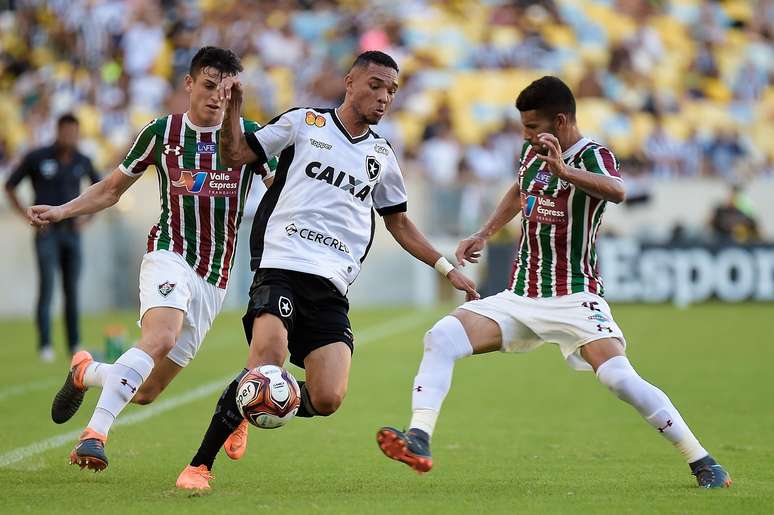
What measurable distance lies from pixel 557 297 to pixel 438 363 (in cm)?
73

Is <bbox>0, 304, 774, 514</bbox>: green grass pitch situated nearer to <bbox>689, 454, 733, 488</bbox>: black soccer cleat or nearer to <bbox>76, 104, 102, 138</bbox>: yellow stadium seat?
<bbox>689, 454, 733, 488</bbox>: black soccer cleat

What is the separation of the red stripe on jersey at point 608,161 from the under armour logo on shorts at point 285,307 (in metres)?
1.73

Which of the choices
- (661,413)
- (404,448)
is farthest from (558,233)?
(404,448)

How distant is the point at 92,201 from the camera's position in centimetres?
716

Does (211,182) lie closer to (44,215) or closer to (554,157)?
(44,215)

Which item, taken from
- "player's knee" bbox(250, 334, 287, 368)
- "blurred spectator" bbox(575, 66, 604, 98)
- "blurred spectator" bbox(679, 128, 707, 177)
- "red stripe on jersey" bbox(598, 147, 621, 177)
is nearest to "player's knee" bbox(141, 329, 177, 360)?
"player's knee" bbox(250, 334, 287, 368)

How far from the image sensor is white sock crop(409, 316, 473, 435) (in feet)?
20.5

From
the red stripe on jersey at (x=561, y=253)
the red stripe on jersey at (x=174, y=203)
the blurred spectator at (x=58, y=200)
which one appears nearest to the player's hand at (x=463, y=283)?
the red stripe on jersey at (x=561, y=253)

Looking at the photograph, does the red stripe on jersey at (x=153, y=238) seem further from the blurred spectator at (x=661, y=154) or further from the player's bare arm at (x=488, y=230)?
the blurred spectator at (x=661, y=154)

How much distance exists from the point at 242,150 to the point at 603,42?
827 inches

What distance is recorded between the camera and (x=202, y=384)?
11719mm

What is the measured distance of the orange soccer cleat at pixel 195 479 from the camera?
6213mm

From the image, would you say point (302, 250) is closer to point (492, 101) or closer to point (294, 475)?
point (294, 475)

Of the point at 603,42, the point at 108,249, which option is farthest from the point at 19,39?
the point at 603,42
